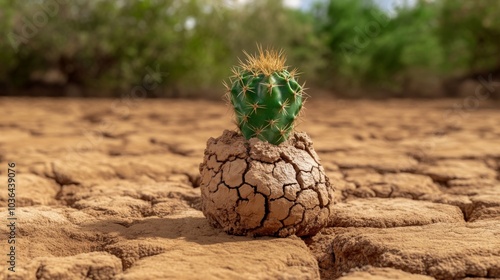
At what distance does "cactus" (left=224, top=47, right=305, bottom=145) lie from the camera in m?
2.10

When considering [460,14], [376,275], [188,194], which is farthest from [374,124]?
[460,14]

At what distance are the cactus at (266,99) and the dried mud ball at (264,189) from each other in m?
0.06

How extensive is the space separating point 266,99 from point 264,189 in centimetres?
33

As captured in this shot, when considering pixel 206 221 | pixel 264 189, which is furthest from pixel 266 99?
pixel 206 221

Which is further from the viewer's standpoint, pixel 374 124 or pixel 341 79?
pixel 341 79

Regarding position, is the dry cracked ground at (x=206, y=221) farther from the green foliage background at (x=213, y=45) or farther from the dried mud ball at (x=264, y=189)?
the green foliage background at (x=213, y=45)

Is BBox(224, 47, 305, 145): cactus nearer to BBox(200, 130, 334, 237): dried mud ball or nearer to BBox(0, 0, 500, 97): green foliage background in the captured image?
BBox(200, 130, 334, 237): dried mud ball

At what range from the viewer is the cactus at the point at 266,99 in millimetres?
2100

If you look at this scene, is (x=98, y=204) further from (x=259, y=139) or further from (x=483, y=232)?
(x=483, y=232)

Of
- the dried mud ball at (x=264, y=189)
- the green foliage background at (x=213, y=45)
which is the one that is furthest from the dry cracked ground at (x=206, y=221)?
the green foliage background at (x=213, y=45)

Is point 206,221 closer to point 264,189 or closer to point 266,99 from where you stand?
point 264,189

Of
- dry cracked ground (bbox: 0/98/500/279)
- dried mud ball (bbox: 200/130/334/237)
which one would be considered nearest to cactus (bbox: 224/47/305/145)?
dried mud ball (bbox: 200/130/334/237)

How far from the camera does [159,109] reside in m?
7.25

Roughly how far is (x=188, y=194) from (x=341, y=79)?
27.3 ft
